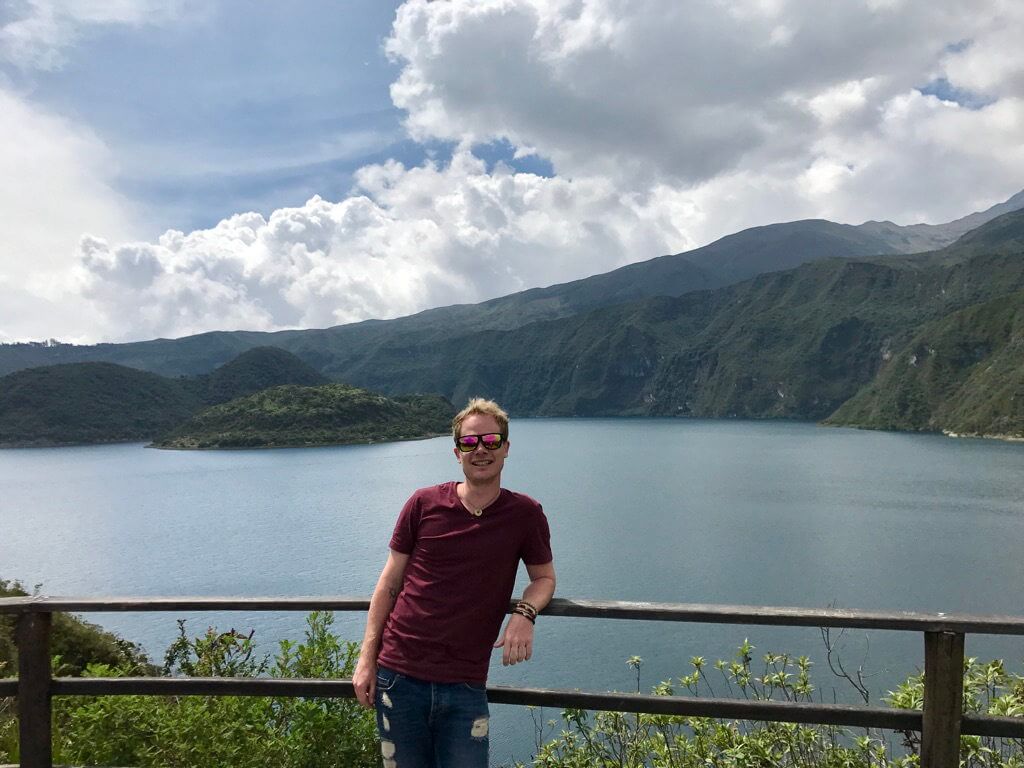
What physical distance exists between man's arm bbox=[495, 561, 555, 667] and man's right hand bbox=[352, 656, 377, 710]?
0.54 meters

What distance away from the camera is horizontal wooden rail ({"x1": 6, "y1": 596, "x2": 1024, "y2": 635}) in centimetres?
298

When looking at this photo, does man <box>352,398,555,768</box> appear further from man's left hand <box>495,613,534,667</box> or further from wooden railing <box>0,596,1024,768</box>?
wooden railing <box>0,596,1024,768</box>

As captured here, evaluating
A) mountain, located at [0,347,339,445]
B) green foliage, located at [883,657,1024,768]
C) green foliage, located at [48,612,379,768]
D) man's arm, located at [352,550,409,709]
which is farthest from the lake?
mountain, located at [0,347,339,445]

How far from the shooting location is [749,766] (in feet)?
13.5

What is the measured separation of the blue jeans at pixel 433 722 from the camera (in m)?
2.96

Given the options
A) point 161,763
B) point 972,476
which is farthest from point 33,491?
point 972,476

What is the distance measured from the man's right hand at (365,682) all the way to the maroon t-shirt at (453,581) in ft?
0.21

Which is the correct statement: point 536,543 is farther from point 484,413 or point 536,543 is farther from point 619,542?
point 619,542

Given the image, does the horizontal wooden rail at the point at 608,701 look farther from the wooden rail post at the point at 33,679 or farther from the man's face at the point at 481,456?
the man's face at the point at 481,456

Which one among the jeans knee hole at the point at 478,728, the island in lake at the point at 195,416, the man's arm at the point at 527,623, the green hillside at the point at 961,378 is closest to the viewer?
the jeans knee hole at the point at 478,728

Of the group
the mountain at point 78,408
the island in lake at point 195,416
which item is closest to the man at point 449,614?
the island in lake at point 195,416

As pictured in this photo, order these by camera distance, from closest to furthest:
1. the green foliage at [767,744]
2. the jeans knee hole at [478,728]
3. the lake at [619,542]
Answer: the jeans knee hole at [478,728] < the green foliage at [767,744] < the lake at [619,542]

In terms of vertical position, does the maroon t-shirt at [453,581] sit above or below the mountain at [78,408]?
above

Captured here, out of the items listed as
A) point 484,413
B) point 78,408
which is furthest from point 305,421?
point 484,413
